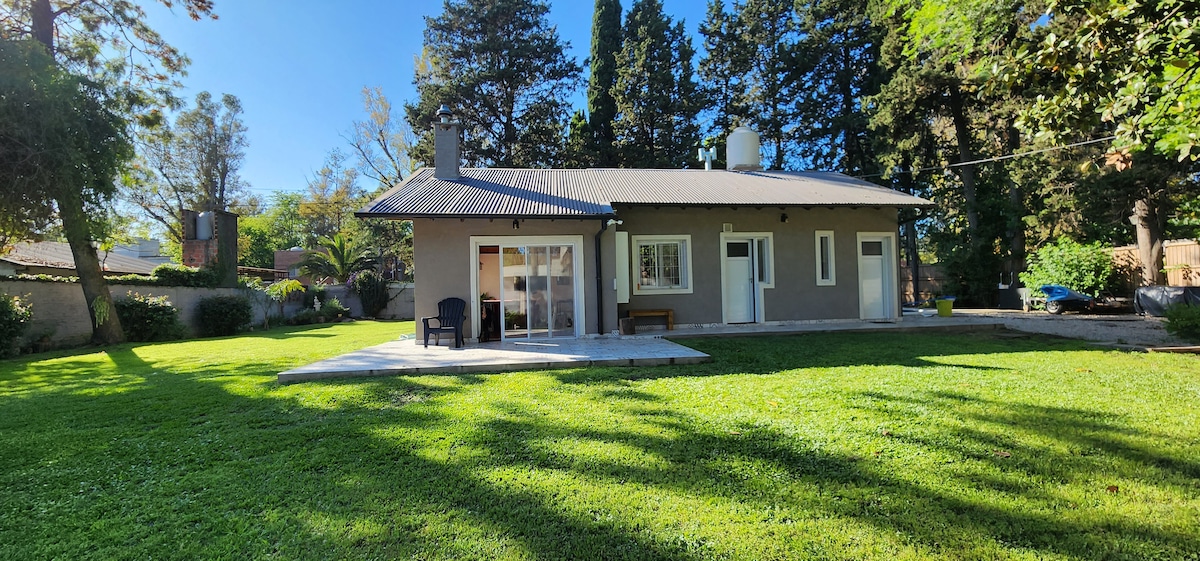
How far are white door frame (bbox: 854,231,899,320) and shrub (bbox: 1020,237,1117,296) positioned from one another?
751 centimetres

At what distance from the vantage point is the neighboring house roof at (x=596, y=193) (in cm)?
922

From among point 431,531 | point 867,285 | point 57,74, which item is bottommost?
point 431,531

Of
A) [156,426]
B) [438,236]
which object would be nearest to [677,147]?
[438,236]

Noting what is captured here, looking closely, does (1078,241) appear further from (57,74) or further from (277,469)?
(57,74)

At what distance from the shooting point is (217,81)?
22391 mm

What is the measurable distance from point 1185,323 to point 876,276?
16.4 feet

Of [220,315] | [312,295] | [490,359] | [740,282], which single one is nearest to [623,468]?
[490,359]

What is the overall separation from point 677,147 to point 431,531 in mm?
24437

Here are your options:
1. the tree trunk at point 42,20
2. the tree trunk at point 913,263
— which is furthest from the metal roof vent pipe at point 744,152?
the tree trunk at point 42,20

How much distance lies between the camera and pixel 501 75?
990 inches

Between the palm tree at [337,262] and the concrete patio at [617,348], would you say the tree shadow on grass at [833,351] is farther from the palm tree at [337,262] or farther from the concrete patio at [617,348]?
the palm tree at [337,262]

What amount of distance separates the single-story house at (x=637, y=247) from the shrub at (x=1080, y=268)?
7483 mm

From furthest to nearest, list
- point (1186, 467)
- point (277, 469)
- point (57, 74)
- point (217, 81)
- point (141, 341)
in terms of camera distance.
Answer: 1. point (217, 81)
2. point (141, 341)
3. point (57, 74)
4. point (277, 469)
5. point (1186, 467)

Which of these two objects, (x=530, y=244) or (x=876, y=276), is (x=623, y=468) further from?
(x=876, y=276)
